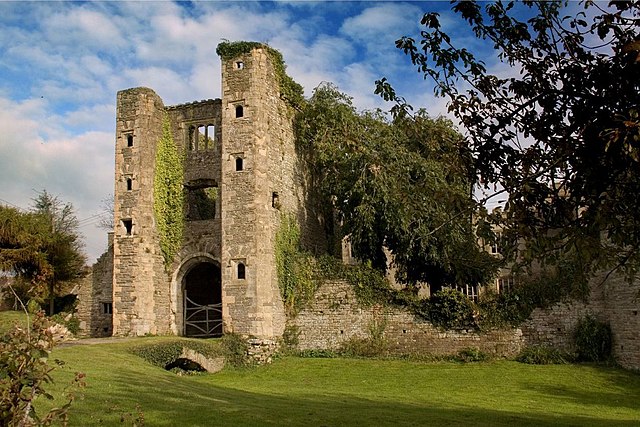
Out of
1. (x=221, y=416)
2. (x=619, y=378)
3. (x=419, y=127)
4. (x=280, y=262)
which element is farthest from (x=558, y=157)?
(x=280, y=262)

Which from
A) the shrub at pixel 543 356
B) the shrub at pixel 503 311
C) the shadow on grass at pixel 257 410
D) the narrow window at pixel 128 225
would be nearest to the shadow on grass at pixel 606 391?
the shrub at pixel 543 356

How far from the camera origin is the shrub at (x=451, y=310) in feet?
74.8

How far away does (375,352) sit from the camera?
77.5 feet

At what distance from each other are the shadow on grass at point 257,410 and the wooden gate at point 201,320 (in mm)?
10637

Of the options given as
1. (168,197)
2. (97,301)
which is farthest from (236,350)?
(97,301)

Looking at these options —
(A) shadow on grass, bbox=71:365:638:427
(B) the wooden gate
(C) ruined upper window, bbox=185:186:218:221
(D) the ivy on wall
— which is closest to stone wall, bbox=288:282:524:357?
(B) the wooden gate

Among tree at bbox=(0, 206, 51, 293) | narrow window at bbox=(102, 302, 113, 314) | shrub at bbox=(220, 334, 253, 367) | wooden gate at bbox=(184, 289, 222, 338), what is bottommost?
shrub at bbox=(220, 334, 253, 367)

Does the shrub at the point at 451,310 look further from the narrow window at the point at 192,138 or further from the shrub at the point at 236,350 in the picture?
the narrow window at the point at 192,138

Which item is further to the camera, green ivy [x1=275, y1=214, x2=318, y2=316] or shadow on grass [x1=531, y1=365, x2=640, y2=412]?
green ivy [x1=275, y1=214, x2=318, y2=316]

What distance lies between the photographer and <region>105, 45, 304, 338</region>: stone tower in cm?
2356

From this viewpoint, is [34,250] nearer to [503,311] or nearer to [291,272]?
[291,272]

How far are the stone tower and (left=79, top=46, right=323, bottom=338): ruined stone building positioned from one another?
38mm

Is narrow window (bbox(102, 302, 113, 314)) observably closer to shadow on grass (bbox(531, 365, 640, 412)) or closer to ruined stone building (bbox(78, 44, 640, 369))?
ruined stone building (bbox(78, 44, 640, 369))

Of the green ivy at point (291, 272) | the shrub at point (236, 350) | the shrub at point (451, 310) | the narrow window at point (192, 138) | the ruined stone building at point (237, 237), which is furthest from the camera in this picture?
the narrow window at point (192, 138)
